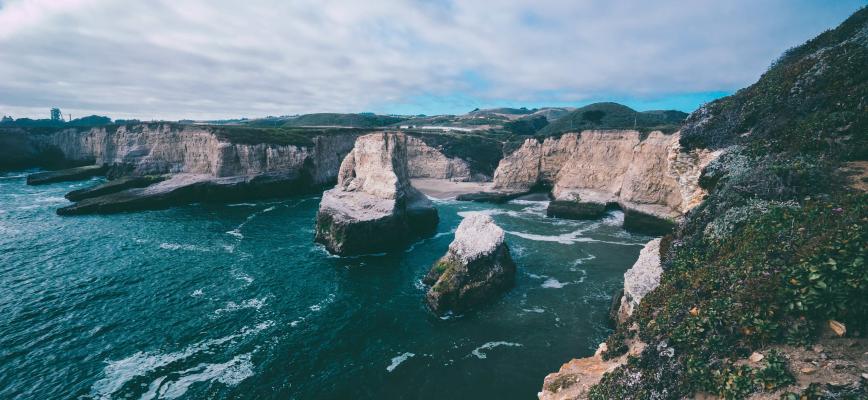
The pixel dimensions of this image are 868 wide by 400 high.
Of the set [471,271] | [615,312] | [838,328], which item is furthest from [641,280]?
[471,271]

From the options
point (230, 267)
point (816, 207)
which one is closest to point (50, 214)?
point (230, 267)

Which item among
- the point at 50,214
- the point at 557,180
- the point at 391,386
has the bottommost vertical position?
the point at 391,386

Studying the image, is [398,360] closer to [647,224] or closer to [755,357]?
[755,357]

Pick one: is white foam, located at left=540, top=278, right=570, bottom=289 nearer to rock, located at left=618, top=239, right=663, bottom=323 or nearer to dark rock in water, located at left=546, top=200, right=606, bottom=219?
rock, located at left=618, top=239, right=663, bottom=323

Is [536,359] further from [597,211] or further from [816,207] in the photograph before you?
[597,211]

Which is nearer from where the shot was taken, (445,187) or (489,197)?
(489,197)

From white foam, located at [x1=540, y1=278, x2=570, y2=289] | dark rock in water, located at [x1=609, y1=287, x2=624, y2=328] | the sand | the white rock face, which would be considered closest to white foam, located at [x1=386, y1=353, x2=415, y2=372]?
the white rock face
